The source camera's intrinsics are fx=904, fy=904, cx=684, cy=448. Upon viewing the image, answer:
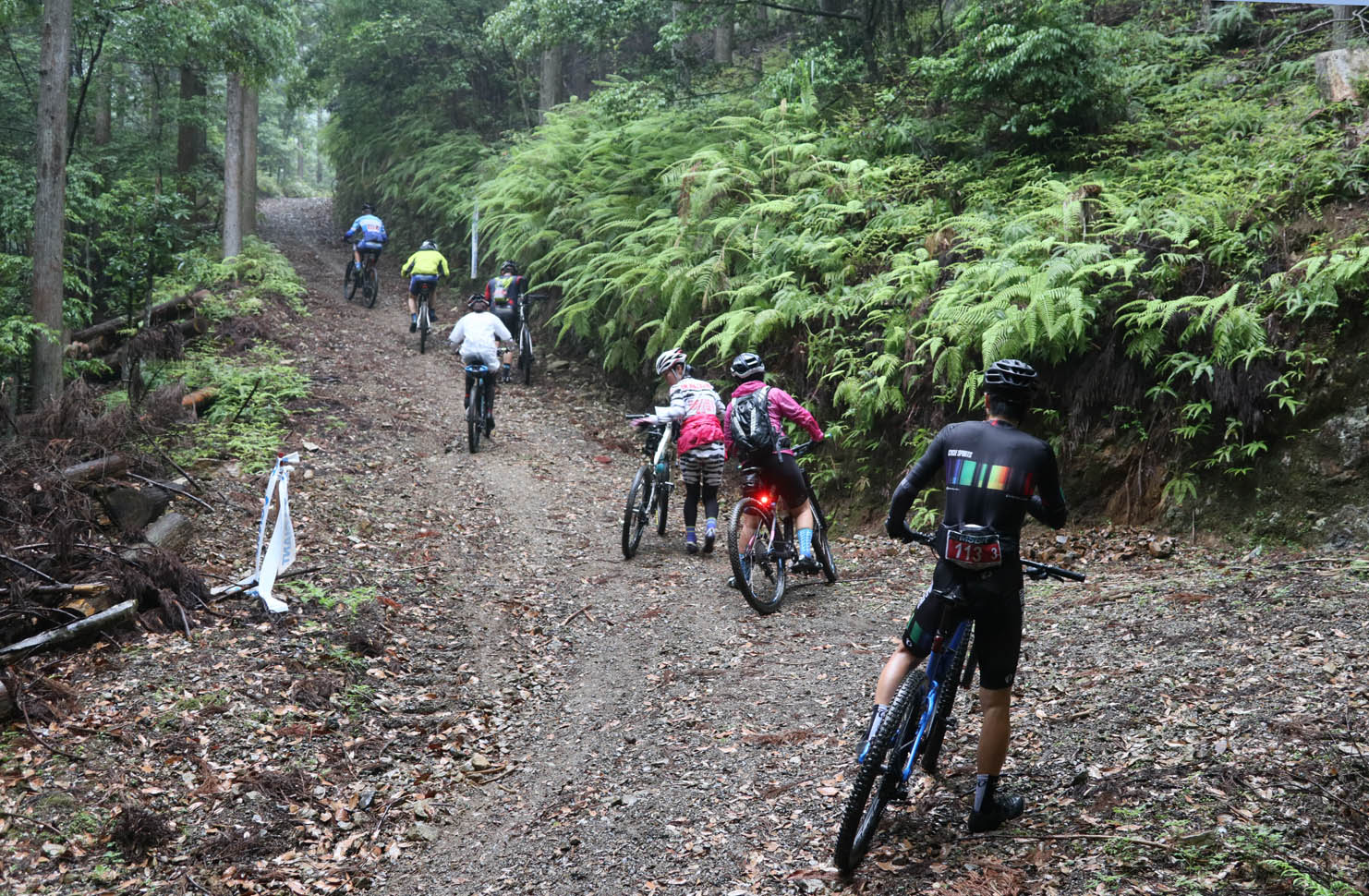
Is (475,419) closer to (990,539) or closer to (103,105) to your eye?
(990,539)

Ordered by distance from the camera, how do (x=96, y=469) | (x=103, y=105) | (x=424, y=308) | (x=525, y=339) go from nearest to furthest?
(x=96, y=469) < (x=525, y=339) < (x=424, y=308) < (x=103, y=105)

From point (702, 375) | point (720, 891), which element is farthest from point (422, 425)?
point (720, 891)

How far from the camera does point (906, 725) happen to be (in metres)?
3.84

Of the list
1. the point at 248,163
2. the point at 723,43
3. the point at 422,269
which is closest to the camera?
the point at 422,269

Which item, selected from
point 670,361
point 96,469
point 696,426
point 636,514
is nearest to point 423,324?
point 96,469

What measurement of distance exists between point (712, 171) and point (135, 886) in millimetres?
10661

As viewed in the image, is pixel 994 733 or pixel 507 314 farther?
pixel 507 314

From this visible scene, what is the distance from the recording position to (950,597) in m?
3.86

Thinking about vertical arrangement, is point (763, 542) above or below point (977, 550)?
below

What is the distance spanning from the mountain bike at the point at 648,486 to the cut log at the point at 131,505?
4.30 meters

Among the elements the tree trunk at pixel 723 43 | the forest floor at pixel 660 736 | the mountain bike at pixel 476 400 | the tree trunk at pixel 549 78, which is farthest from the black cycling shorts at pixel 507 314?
the tree trunk at pixel 549 78

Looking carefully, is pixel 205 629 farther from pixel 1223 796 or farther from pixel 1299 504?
pixel 1299 504

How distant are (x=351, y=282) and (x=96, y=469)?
1406 cm

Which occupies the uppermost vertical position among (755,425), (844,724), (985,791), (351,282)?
(351,282)
